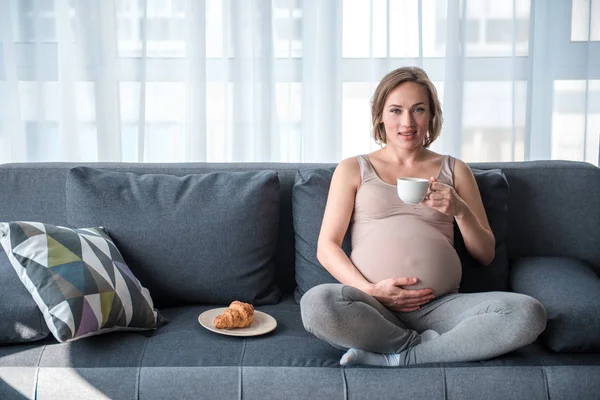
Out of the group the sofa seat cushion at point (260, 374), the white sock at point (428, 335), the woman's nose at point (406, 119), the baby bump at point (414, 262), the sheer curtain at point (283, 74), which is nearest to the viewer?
the sofa seat cushion at point (260, 374)

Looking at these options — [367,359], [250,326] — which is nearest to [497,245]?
[367,359]

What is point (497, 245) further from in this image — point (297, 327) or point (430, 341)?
point (297, 327)

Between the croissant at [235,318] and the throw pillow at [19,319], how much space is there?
454 mm

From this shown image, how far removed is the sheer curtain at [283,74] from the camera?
9.77ft

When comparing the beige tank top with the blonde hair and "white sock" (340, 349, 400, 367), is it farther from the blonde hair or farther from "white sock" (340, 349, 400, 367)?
"white sock" (340, 349, 400, 367)

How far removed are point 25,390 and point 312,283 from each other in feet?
2.87

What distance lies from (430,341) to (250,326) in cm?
49

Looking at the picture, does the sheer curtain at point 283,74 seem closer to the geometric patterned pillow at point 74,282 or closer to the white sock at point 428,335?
the geometric patterned pillow at point 74,282

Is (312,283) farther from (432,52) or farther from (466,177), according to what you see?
(432,52)

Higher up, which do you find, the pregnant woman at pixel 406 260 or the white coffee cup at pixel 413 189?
the white coffee cup at pixel 413 189

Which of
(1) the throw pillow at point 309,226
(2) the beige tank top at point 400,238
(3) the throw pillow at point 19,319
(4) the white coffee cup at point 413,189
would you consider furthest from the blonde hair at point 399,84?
(3) the throw pillow at point 19,319

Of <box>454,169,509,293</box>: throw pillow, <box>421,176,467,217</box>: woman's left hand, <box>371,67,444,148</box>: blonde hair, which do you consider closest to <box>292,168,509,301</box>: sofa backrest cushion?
<box>454,169,509,293</box>: throw pillow

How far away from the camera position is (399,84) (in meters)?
2.14

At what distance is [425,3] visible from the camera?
2969 mm
